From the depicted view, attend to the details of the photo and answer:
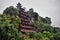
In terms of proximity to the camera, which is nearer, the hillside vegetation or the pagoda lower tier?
the hillside vegetation

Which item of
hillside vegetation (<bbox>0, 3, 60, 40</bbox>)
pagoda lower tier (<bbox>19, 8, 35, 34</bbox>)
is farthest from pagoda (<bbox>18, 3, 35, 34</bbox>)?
hillside vegetation (<bbox>0, 3, 60, 40</bbox>)

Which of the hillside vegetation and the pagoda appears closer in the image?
the hillside vegetation

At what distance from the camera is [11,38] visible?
81.8 feet

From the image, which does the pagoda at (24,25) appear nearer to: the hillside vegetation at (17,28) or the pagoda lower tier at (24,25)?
the pagoda lower tier at (24,25)

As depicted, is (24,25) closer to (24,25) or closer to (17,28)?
(24,25)

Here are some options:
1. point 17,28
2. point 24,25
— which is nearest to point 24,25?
point 24,25

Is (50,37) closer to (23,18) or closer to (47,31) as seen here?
(47,31)

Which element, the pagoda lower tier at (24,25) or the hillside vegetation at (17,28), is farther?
the pagoda lower tier at (24,25)

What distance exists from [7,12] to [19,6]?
6464mm

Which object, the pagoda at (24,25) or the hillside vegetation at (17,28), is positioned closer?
the hillside vegetation at (17,28)

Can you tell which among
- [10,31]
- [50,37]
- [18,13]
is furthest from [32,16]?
[10,31]

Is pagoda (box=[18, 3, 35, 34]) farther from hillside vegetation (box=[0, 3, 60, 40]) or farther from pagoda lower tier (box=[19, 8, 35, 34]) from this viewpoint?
hillside vegetation (box=[0, 3, 60, 40])

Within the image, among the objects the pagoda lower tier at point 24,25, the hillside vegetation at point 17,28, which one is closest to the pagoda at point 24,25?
the pagoda lower tier at point 24,25

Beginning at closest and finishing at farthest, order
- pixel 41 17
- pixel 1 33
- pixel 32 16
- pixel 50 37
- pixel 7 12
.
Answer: pixel 1 33
pixel 50 37
pixel 7 12
pixel 32 16
pixel 41 17
